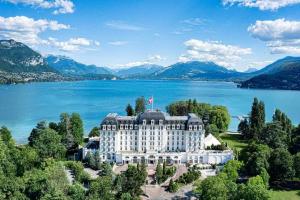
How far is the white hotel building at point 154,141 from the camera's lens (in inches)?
2519

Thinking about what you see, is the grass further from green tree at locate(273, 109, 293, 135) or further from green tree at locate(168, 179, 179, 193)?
green tree at locate(273, 109, 293, 135)

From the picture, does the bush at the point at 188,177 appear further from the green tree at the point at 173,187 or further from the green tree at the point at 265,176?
the green tree at the point at 265,176

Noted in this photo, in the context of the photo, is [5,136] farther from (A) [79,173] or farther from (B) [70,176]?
(A) [79,173]

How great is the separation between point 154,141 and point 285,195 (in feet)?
77.4

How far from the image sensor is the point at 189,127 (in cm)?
6556

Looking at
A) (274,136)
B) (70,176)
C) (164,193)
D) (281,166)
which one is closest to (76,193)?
(70,176)

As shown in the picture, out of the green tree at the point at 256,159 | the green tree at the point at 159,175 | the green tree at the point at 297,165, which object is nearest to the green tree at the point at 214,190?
the green tree at the point at 256,159

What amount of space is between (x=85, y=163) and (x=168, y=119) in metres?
16.0

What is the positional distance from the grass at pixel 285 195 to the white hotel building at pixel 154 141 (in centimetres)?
1340

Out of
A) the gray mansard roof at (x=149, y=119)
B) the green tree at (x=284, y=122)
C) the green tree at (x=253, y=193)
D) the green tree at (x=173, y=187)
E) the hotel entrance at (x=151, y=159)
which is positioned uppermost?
the gray mansard roof at (x=149, y=119)

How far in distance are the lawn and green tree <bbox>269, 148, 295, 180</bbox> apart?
1739 cm

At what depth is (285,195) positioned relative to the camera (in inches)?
1991

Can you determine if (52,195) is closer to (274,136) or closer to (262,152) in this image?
(262,152)

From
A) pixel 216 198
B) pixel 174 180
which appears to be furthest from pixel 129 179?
pixel 216 198
